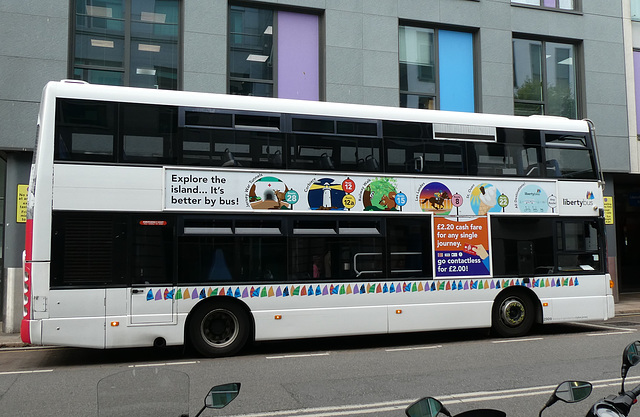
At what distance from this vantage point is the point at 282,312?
9453mm

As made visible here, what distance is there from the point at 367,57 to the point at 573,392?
14145mm

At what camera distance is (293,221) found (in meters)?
9.70

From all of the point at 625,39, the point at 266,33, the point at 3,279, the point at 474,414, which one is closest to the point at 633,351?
the point at 474,414

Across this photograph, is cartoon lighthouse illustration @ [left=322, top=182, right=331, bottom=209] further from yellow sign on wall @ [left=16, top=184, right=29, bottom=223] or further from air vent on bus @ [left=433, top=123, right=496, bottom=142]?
yellow sign on wall @ [left=16, top=184, right=29, bottom=223]

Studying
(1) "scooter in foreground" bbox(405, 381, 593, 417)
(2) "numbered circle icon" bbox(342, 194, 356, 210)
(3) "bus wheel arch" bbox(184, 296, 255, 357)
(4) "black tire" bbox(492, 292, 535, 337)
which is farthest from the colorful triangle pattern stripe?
(1) "scooter in foreground" bbox(405, 381, 593, 417)

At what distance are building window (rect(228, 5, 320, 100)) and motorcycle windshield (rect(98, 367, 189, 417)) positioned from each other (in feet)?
42.4

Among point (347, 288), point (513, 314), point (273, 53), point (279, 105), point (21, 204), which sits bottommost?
point (513, 314)

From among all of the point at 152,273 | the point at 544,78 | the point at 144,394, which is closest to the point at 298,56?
the point at 544,78

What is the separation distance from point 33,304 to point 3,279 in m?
5.09

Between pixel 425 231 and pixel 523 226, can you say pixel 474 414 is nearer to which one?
pixel 425 231

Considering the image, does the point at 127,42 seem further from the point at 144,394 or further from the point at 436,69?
the point at 144,394

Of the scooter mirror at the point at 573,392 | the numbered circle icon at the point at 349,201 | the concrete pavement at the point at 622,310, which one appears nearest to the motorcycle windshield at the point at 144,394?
the scooter mirror at the point at 573,392

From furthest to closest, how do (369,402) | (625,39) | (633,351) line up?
(625,39) < (369,402) < (633,351)

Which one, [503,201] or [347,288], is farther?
[503,201]
